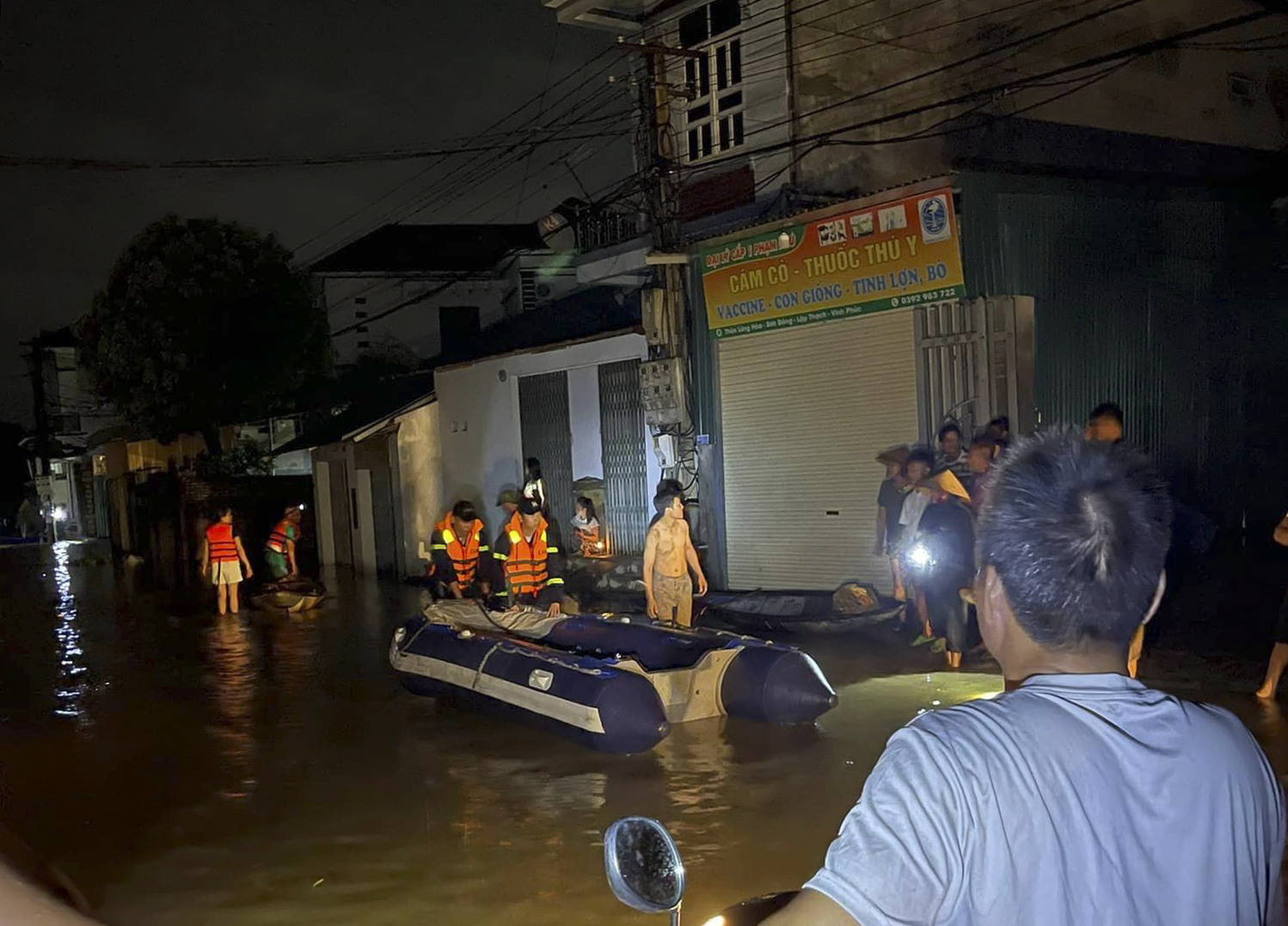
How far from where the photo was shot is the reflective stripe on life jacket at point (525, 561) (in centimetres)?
1090

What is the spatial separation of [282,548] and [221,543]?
0.92 m

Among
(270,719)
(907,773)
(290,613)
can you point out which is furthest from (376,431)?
(907,773)

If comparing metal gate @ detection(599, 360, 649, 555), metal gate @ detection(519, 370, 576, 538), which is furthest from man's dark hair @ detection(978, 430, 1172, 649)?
metal gate @ detection(519, 370, 576, 538)

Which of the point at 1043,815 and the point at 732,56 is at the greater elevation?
the point at 732,56

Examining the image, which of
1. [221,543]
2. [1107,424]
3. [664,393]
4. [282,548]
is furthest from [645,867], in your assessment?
[221,543]

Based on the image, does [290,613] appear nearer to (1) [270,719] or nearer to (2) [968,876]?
(1) [270,719]

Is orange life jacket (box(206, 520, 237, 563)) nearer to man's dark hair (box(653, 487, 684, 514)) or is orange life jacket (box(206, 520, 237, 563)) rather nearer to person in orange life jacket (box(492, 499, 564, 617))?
person in orange life jacket (box(492, 499, 564, 617))

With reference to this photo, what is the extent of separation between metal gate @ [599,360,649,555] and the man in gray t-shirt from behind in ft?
50.7

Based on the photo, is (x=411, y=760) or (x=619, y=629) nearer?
(x=411, y=760)

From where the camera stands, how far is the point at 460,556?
11602 millimetres

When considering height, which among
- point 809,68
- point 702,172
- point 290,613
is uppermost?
point 809,68

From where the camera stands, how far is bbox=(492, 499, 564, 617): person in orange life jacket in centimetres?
1089

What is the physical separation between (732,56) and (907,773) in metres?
16.9

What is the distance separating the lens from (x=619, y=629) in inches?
365
